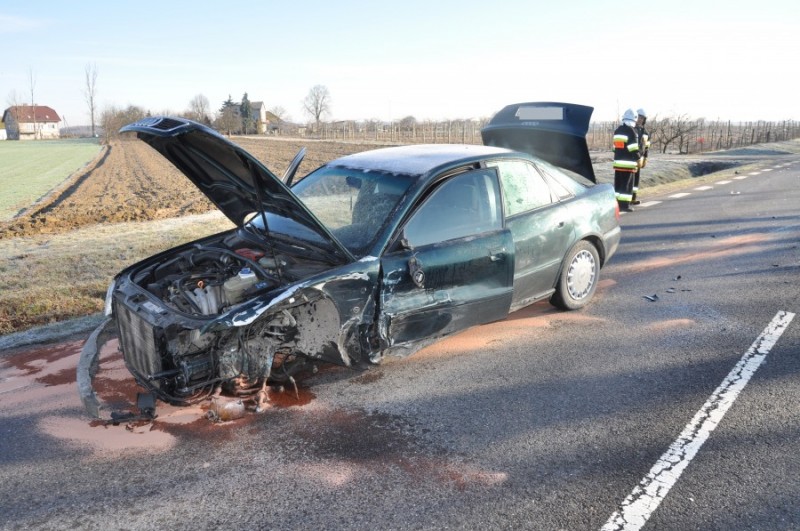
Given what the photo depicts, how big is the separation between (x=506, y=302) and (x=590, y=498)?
6.88 feet

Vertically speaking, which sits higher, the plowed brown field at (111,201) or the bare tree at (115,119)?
the bare tree at (115,119)

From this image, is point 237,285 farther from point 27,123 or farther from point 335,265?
point 27,123

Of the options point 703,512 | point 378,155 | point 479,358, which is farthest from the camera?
point 378,155

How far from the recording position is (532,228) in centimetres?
500

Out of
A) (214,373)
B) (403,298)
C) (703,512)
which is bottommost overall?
(703,512)

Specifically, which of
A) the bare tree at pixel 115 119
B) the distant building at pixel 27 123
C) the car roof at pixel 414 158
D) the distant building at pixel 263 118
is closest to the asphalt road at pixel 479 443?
the car roof at pixel 414 158

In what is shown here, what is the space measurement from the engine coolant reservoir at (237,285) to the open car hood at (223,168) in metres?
0.52

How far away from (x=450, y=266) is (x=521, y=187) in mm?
1219

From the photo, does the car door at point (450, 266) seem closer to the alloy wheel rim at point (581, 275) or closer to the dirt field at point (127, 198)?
the alloy wheel rim at point (581, 275)

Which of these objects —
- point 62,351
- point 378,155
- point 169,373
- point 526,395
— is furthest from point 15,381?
point 526,395

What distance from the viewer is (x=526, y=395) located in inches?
159

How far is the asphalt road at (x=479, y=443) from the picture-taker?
2848 mm

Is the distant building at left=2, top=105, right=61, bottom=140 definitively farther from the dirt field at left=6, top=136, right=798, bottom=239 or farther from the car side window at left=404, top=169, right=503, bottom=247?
the car side window at left=404, top=169, right=503, bottom=247

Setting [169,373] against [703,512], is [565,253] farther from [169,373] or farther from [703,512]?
[169,373]
